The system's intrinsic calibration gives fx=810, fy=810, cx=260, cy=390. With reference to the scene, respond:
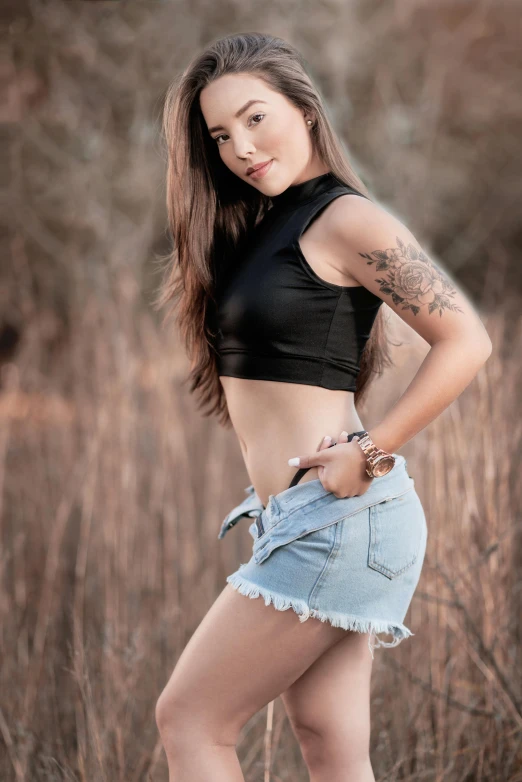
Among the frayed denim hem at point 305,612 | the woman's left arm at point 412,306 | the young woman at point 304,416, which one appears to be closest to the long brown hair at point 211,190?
the young woman at point 304,416

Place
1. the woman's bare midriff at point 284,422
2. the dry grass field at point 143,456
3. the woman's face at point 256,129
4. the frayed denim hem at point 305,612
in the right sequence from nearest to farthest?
the frayed denim hem at point 305,612 < the woman's bare midriff at point 284,422 < the woman's face at point 256,129 < the dry grass field at point 143,456

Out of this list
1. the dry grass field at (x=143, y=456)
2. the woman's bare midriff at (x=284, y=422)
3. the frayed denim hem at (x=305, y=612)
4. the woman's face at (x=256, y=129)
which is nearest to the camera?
the frayed denim hem at (x=305, y=612)

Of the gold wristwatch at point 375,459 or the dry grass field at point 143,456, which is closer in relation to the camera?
the gold wristwatch at point 375,459

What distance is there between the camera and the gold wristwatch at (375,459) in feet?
4.73

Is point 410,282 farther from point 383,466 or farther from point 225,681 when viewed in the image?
point 225,681

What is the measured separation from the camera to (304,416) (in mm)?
1532

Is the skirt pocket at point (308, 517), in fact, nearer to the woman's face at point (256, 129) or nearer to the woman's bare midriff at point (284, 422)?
the woman's bare midriff at point (284, 422)

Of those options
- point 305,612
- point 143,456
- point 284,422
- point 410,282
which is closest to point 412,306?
point 410,282

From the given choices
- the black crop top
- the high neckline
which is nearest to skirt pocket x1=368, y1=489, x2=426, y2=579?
the black crop top

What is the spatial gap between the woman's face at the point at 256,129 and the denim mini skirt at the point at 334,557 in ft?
2.13

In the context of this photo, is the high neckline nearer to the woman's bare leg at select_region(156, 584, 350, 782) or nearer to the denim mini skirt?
the denim mini skirt

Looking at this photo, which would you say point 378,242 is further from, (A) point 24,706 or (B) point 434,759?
(A) point 24,706

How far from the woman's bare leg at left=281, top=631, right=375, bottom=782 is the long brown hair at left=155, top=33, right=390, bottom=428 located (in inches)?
23.2

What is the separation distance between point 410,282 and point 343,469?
0.36 metres
